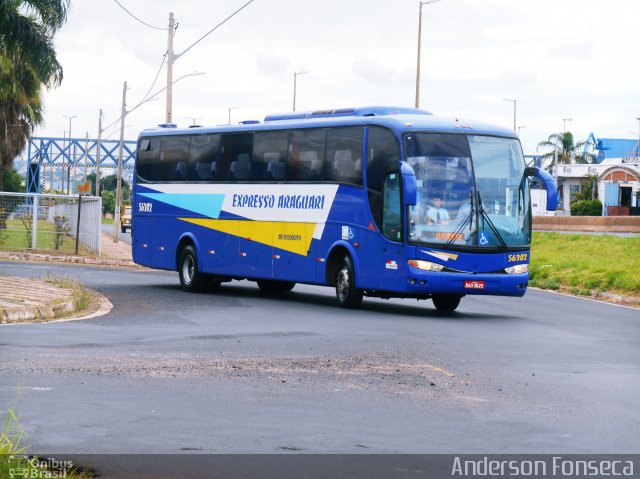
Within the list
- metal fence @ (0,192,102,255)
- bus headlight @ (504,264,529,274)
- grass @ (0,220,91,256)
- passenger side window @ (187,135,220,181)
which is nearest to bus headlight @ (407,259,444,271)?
bus headlight @ (504,264,529,274)

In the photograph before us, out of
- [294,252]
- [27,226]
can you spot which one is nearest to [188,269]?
[294,252]

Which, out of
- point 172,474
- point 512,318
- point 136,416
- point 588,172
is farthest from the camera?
point 588,172

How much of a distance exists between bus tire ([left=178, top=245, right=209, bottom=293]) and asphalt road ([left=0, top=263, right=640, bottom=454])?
5.83 m

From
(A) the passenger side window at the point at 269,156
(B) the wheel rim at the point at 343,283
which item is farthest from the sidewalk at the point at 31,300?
(B) the wheel rim at the point at 343,283

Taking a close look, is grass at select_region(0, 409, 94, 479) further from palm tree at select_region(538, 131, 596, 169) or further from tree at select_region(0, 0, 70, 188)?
palm tree at select_region(538, 131, 596, 169)

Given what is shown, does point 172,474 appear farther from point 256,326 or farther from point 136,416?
point 256,326

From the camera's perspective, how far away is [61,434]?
8.80m

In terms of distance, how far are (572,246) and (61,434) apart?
107 feet

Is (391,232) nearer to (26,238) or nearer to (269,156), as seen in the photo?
(269,156)

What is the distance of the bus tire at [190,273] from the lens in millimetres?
27219

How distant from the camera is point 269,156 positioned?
83.2ft

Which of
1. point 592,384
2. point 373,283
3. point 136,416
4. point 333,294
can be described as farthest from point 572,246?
point 136,416

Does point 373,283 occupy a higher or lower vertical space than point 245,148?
lower

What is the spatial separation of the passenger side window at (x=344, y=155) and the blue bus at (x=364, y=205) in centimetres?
3
